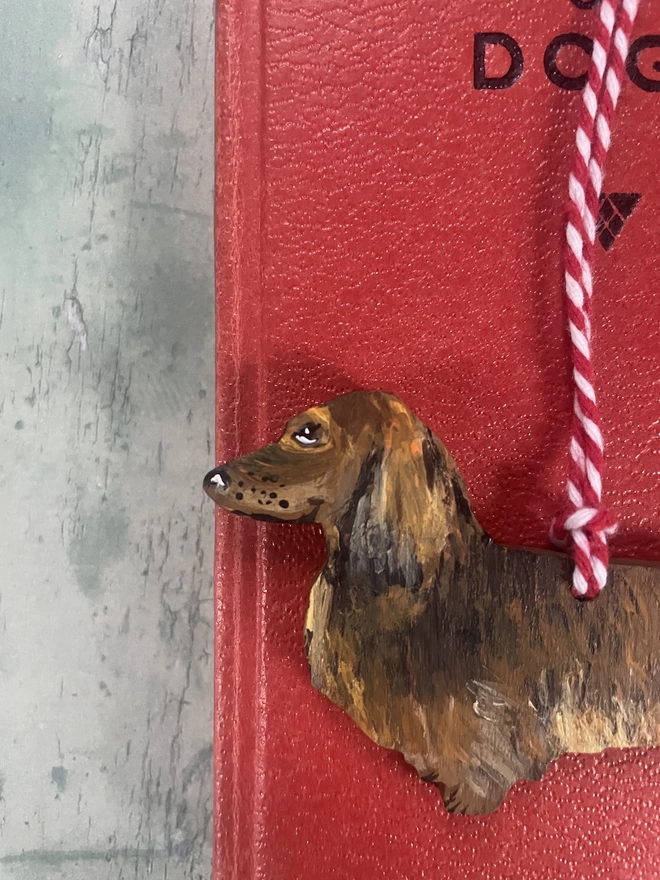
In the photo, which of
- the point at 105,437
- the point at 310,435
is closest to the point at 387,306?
the point at 310,435

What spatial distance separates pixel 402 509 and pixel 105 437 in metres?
0.42

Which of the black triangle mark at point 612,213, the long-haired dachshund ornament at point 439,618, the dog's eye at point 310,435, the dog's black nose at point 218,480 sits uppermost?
the black triangle mark at point 612,213

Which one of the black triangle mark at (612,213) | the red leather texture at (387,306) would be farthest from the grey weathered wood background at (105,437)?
the black triangle mark at (612,213)

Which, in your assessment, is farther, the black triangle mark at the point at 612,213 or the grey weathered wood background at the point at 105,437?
the grey weathered wood background at the point at 105,437

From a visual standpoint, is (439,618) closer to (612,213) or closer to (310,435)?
(310,435)

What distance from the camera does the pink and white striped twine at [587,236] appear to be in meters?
0.38

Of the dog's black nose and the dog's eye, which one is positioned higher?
the dog's eye

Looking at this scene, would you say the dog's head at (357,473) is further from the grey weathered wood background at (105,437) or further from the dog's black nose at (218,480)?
the grey weathered wood background at (105,437)

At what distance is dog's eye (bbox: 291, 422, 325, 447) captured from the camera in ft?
1.20

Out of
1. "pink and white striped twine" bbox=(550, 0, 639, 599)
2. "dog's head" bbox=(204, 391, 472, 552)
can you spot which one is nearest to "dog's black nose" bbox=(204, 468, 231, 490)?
"dog's head" bbox=(204, 391, 472, 552)

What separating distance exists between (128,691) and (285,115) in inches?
20.4

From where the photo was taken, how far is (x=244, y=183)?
42 cm

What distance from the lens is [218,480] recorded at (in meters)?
0.36

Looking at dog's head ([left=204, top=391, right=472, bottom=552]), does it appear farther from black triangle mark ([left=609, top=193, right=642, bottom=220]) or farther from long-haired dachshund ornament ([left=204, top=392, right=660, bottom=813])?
black triangle mark ([left=609, top=193, right=642, bottom=220])
